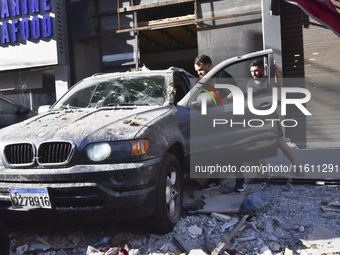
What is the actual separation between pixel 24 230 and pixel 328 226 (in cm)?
328

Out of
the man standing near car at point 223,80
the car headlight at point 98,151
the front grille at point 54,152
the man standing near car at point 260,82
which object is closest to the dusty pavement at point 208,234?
the man standing near car at point 223,80

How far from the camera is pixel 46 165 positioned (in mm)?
3070

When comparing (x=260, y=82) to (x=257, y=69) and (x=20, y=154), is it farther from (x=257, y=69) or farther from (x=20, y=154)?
(x=20, y=154)

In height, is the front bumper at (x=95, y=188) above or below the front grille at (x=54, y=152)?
below

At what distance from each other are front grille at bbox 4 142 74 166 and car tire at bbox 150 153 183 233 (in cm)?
91

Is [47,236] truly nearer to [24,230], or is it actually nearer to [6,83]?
[24,230]

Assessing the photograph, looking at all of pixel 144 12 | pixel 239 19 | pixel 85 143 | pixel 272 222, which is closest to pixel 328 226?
pixel 272 222

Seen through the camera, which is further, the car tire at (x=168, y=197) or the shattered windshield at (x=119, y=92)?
the shattered windshield at (x=119, y=92)

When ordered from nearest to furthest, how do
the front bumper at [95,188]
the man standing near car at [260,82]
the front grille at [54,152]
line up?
the front bumper at [95,188], the front grille at [54,152], the man standing near car at [260,82]

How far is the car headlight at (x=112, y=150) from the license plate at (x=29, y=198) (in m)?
0.53

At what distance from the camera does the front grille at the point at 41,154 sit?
307 centimetres

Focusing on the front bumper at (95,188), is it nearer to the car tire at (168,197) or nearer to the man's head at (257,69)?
the car tire at (168,197)

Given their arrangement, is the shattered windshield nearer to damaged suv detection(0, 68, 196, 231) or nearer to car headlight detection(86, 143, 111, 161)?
damaged suv detection(0, 68, 196, 231)

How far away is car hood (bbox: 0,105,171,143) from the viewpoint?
3.10m
